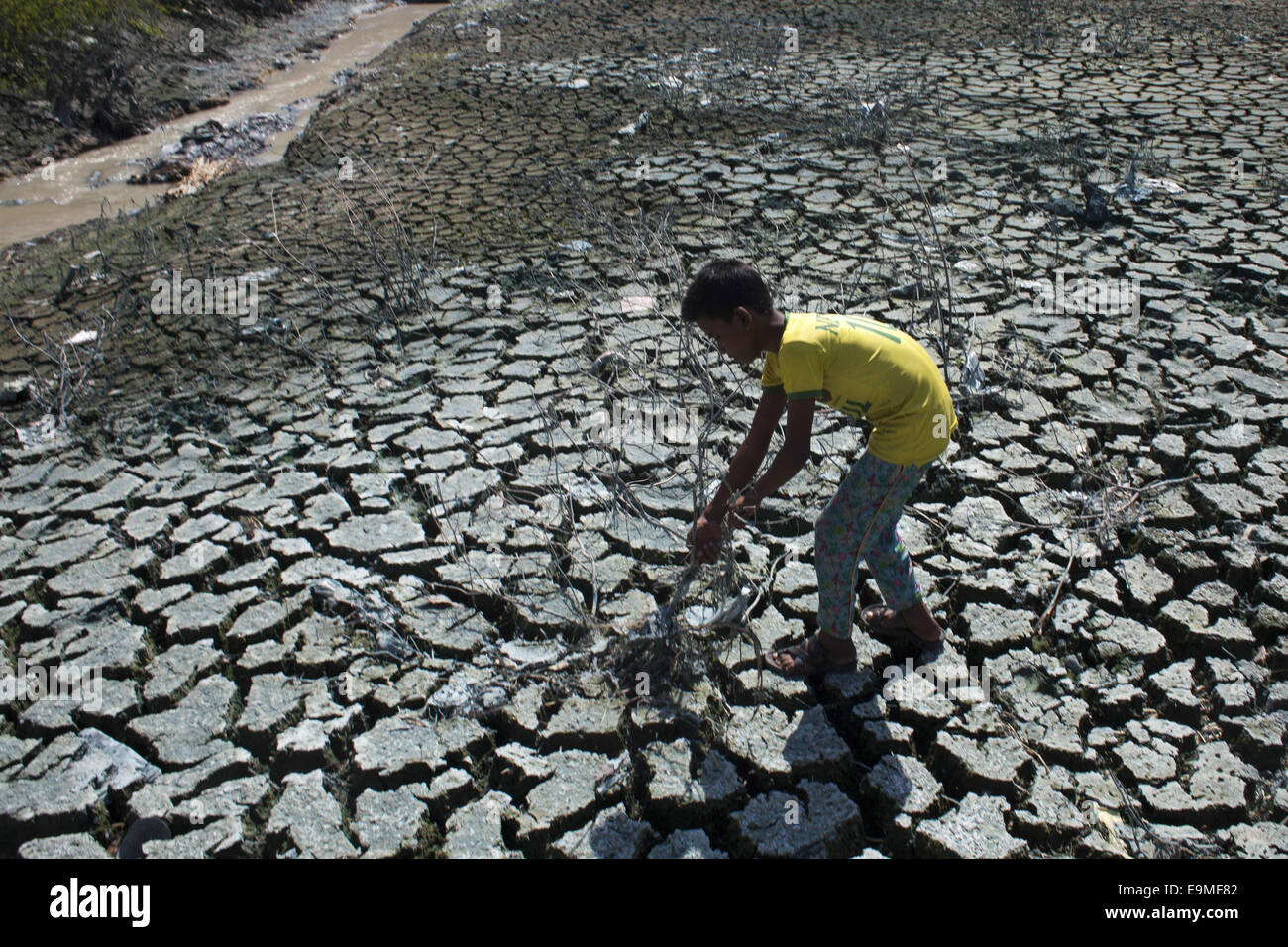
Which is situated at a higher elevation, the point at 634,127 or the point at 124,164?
the point at 634,127

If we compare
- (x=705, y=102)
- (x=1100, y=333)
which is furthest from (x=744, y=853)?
(x=705, y=102)

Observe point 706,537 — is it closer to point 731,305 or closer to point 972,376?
point 731,305

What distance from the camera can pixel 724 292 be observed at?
2.21 meters

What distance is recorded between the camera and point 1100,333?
4215 millimetres

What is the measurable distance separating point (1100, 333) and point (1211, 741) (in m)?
2.32

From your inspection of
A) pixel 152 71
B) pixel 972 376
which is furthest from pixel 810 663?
pixel 152 71

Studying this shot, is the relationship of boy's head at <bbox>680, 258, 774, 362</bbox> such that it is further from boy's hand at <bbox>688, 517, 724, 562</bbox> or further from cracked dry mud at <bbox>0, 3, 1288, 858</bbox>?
cracked dry mud at <bbox>0, 3, 1288, 858</bbox>

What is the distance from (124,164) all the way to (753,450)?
8.50 m

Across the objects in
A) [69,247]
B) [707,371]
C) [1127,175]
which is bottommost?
[69,247]

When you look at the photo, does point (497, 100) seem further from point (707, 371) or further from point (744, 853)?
point (744, 853)
